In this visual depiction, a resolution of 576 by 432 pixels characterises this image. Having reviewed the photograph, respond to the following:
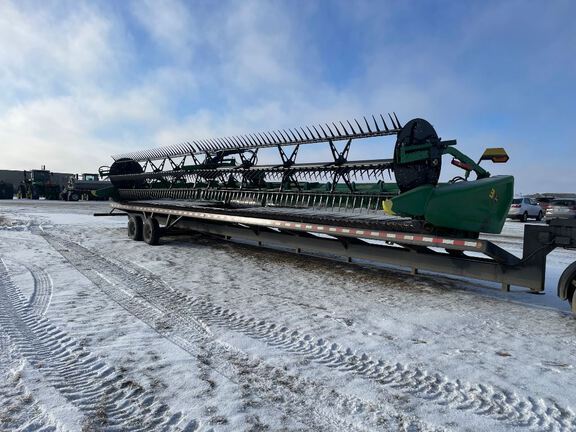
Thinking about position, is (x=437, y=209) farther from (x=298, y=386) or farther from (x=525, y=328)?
(x=298, y=386)

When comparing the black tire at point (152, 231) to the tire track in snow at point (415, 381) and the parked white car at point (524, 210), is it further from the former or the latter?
the parked white car at point (524, 210)

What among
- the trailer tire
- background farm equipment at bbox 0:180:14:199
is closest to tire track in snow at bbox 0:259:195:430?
the trailer tire

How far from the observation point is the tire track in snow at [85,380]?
261 cm

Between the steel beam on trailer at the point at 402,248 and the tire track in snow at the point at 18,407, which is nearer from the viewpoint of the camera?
the tire track in snow at the point at 18,407

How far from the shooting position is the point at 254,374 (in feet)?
10.7

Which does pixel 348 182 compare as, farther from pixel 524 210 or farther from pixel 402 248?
pixel 524 210

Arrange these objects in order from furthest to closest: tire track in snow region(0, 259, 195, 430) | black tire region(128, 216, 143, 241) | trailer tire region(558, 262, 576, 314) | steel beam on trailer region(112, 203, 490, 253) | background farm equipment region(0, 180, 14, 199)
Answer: background farm equipment region(0, 180, 14, 199), black tire region(128, 216, 143, 241), steel beam on trailer region(112, 203, 490, 253), trailer tire region(558, 262, 576, 314), tire track in snow region(0, 259, 195, 430)

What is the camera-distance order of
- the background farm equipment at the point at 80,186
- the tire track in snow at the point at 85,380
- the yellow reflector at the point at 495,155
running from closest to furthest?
1. the tire track in snow at the point at 85,380
2. the yellow reflector at the point at 495,155
3. the background farm equipment at the point at 80,186

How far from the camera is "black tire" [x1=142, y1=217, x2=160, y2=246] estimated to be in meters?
10.2

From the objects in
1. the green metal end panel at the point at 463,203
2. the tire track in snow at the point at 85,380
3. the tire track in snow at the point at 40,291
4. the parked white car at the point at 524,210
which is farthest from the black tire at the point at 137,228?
the parked white car at the point at 524,210

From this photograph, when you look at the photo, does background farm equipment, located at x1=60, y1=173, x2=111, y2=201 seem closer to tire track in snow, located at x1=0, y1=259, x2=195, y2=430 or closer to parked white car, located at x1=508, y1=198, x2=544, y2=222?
parked white car, located at x1=508, y1=198, x2=544, y2=222

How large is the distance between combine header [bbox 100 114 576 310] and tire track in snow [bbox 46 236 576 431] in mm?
2337

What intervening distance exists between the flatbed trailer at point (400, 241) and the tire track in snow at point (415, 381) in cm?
224

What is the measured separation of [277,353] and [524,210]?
2286 centimetres
